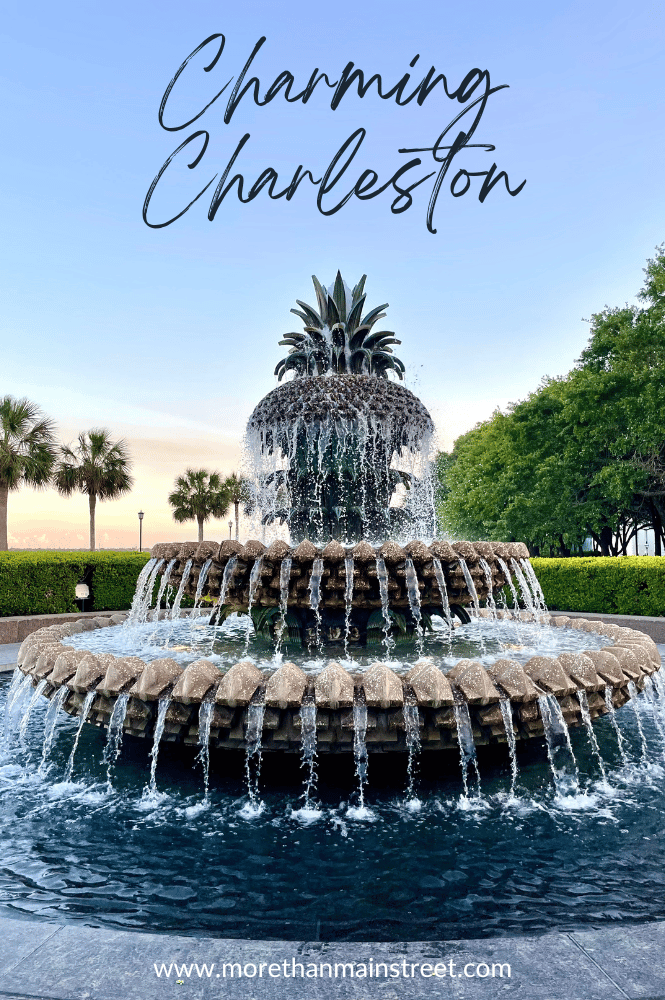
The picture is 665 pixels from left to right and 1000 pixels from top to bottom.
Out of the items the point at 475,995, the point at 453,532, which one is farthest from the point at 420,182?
the point at 453,532

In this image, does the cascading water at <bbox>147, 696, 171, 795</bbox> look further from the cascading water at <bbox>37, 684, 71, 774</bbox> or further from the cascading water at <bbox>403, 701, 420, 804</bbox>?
the cascading water at <bbox>403, 701, 420, 804</bbox>

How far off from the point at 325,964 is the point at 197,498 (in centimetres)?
5284

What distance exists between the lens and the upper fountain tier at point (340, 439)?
8.97 m

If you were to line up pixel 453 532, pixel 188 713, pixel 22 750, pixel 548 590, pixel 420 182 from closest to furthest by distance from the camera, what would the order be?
pixel 188 713
pixel 22 750
pixel 420 182
pixel 548 590
pixel 453 532

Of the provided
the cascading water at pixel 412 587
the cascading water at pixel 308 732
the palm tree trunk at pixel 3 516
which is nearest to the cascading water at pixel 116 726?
the cascading water at pixel 308 732

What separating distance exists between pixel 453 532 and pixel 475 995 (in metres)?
40.8

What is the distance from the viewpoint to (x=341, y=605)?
7.09 meters

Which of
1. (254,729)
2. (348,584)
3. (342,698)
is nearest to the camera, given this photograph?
(342,698)

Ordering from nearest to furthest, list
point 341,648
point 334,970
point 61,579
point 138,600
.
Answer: point 334,970 < point 341,648 < point 138,600 < point 61,579

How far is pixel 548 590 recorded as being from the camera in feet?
55.6

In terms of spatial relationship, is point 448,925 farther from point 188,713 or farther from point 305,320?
point 305,320

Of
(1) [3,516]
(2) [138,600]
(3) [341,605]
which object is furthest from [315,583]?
(1) [3,516]

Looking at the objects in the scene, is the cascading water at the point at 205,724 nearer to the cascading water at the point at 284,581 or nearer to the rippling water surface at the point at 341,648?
the rippling water surface at the point at 341,648

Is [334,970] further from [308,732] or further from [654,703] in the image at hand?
[654,703]
